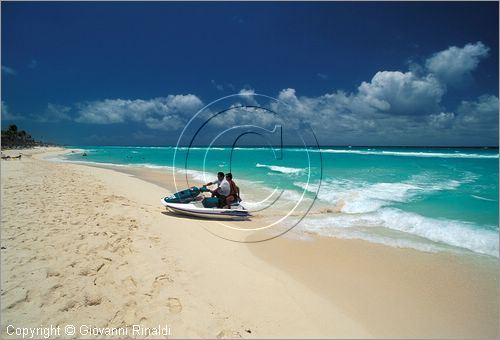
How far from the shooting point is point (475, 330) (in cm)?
435

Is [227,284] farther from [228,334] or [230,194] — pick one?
[230,194]

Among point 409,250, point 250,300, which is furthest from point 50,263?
point 409,250

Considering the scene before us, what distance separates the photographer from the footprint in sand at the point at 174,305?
4.25 metres

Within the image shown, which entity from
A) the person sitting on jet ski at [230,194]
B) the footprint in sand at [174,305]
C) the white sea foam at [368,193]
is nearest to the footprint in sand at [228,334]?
the footprint in sand at [174,305]

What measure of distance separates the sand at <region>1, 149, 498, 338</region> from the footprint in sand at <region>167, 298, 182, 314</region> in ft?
0.05

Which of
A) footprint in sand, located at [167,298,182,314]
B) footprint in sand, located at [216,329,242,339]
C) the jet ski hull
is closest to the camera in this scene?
footprint in sand, located at [216,329,242,339]

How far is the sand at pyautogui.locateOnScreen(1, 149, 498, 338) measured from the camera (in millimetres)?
4117

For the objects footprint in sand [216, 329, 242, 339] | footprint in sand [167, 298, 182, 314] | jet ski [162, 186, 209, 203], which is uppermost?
jet ski [162, 186, 209, 203]

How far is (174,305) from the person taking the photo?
14.3 feet

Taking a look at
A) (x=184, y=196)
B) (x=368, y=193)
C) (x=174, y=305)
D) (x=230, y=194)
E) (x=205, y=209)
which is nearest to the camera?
(x=174, y=305)

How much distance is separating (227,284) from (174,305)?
1091mm

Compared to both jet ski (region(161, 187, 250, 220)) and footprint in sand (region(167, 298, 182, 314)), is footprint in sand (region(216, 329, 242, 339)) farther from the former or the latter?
jet ski (region(161, 187, 250, 220))

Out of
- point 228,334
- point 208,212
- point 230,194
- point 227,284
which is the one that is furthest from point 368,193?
point 228,334

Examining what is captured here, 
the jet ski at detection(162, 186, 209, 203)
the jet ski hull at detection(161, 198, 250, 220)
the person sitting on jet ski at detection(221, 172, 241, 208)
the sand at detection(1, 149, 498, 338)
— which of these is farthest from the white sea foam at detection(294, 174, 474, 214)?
the jet ski at detection(162, 186, 209, 203)
